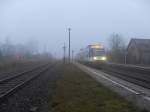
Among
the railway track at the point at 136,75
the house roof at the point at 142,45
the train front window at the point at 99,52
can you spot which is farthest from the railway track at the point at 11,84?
the house roof at the point at 142,45

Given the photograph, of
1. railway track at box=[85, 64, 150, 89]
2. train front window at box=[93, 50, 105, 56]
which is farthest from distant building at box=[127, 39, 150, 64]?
train front window at box=[93, 50, 105, 56]

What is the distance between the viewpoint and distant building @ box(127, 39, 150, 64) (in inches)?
2833

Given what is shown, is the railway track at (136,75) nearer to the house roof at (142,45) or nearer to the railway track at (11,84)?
the railway track at (11,84)

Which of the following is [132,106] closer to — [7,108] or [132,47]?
[7,108]

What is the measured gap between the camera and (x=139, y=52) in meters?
73.9

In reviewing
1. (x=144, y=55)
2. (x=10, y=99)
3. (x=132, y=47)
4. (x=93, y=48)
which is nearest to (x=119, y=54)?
(x=132, y=47)

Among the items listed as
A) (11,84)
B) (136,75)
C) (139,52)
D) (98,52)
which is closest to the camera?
(11,84)

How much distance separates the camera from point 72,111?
9.27m

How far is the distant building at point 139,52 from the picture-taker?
236 ft

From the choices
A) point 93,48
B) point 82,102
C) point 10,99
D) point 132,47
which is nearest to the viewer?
point 82,102

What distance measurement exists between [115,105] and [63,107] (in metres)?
1.94

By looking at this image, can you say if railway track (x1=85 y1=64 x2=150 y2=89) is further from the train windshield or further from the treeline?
the treeline

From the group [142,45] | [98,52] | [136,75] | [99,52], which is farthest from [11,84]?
[142,45]

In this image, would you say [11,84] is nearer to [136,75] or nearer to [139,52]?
[136,75]
